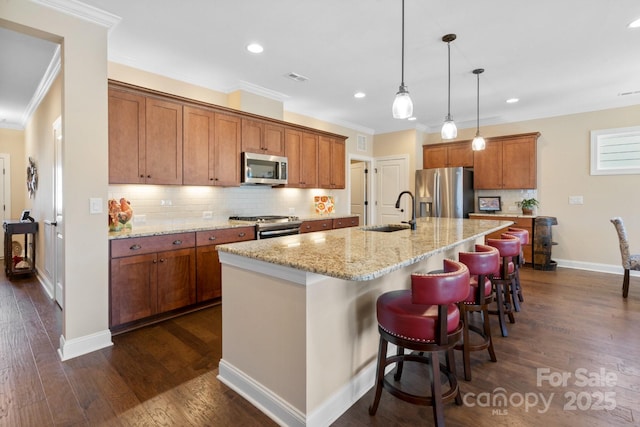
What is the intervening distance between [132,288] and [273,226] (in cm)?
170

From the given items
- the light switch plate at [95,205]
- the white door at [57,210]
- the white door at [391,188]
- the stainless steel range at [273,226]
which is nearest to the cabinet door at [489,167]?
the white door at [391,188]

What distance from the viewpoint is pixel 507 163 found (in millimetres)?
5672

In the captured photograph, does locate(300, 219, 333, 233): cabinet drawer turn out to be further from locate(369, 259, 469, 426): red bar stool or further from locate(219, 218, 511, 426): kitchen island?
locate(369, 259, 469, 426): red bar stool

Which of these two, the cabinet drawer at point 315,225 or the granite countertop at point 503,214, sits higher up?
the granite countertop at point 503,214

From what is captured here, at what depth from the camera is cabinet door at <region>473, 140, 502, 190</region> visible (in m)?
5.76

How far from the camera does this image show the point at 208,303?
3.51 metres

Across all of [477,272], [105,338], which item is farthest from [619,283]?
[105,338]

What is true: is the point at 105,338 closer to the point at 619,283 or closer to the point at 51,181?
the point at 51,181

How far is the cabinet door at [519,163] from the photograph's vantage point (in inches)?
215

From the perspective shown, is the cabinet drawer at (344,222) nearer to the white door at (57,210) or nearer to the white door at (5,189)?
the white door at (57,210)

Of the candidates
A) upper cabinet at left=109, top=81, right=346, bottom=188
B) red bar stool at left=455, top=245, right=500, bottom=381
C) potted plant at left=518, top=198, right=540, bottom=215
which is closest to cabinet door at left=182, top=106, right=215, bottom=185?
upper cabinet at left=109, top=81, right=346, bottom=188

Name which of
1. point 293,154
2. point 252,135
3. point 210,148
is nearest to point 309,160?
point 293,154

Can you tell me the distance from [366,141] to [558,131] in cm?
348

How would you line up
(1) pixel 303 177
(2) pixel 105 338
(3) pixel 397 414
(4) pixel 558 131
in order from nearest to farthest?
1. (3) pixel 397 414
2. (2) pixel 105 338
3. (1) pixel 303 177
4. (4) pixel 558 131
